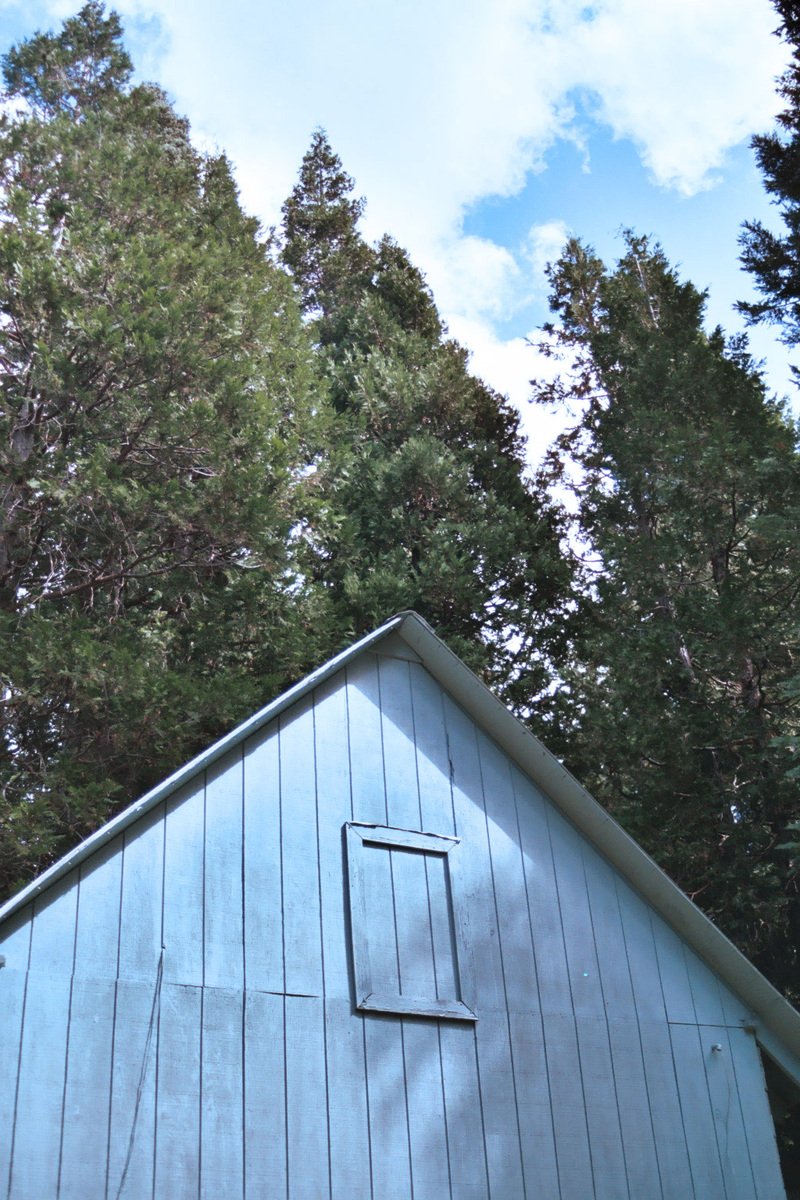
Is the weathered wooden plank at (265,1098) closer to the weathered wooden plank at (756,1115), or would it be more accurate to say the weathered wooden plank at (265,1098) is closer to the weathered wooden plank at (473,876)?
the weathered wooden plank at (473,876)

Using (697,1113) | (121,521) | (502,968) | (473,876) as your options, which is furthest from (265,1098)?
(121,521)

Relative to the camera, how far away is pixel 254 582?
14.7 metres

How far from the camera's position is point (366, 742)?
7477 millimetres

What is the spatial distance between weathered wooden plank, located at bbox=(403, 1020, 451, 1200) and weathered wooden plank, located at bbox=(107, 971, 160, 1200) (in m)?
1.52

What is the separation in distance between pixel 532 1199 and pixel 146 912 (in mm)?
2786

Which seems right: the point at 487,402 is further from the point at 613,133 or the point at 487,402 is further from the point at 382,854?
the point at 382,854

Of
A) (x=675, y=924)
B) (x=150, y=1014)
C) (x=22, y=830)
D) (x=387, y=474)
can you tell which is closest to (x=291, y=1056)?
(x=150, y=1014)

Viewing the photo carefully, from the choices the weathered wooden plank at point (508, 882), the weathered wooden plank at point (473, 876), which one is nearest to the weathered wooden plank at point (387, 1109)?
the weathered wooden plank at point (473, 876)

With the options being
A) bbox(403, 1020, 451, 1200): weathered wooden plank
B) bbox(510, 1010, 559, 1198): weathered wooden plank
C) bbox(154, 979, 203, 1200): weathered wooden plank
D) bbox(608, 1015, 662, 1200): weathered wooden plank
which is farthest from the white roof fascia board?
bbox(608, 1015, 662, 1200): weathered wooden plank

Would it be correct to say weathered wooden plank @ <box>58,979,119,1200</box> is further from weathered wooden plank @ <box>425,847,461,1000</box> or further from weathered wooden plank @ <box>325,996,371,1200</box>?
weathered wooden plank @ <box>425,847,461,1000</box>

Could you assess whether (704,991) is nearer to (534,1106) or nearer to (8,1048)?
(534,1106)

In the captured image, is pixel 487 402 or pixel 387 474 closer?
pixel 387 474

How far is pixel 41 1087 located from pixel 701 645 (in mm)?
11049

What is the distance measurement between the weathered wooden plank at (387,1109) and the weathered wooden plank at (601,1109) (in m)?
1.30
